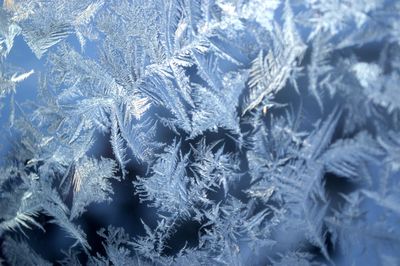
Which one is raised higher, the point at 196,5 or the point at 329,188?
the point at 196,5

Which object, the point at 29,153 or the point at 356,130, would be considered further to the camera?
the point at 29,153

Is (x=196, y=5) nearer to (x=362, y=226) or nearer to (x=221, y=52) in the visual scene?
(x=221, y=52)

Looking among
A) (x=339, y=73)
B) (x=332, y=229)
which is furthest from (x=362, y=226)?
(x=339, y=73)

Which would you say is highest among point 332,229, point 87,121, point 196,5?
point 196,5

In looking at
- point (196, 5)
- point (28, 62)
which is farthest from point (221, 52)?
point (28, 62)

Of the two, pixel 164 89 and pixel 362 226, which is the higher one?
pixel 164 89

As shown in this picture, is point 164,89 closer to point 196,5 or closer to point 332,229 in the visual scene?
point 196,5
